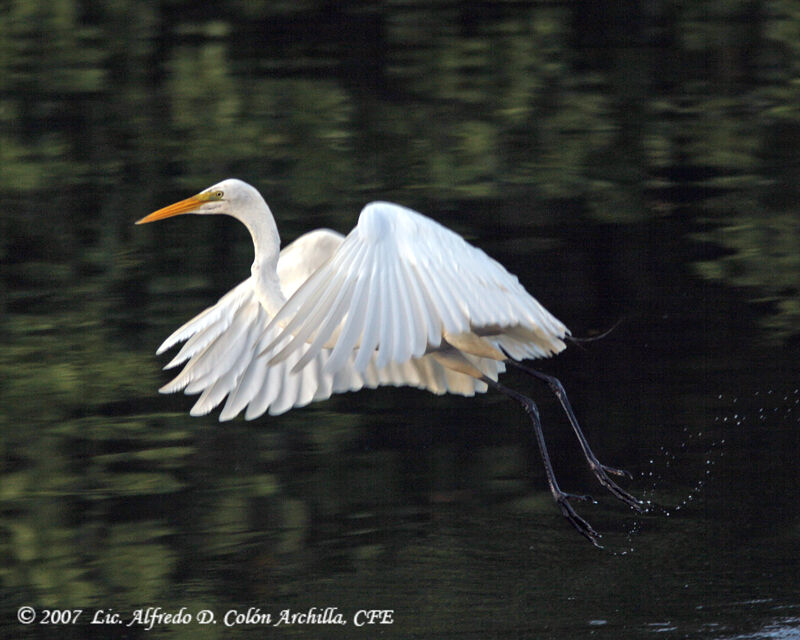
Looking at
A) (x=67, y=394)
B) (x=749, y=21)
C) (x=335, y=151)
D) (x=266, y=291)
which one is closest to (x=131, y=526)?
(x=67, y=394)

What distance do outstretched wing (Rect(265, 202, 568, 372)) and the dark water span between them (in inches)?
35.0

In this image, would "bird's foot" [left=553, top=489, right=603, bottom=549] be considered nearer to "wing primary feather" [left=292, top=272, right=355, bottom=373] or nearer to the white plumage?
the white plumage

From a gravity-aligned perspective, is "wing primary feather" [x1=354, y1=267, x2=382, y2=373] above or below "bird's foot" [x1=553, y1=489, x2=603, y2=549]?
above

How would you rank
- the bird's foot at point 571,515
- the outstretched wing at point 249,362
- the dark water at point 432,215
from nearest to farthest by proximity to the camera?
the bird's foot at point 571,515 → the outstretched wing at point 249,362 → the dark water at point 432,215

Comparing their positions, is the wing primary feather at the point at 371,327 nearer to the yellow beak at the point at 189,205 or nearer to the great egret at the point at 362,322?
the great egret at the point at 362,322

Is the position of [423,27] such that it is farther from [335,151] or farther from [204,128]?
[204,128]

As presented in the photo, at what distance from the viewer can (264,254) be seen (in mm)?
3014

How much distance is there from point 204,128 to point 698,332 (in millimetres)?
2022

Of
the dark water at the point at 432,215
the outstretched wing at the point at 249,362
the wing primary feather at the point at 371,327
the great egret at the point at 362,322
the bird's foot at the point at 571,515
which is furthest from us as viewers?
the dark water at the point at 432,215

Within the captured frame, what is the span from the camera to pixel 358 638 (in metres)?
2.82

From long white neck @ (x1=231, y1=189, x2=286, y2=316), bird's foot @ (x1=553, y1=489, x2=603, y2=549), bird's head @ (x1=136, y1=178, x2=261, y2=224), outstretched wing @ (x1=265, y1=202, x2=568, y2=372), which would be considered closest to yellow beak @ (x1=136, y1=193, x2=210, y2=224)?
bird's head @ (x1=136, y1=178, x2=261, y2=224)

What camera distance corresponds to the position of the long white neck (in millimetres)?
2986

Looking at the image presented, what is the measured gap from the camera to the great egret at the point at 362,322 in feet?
7.72

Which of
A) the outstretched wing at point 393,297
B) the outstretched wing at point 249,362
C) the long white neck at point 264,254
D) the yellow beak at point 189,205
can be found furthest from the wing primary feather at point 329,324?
the yellow beak at point 189,205
